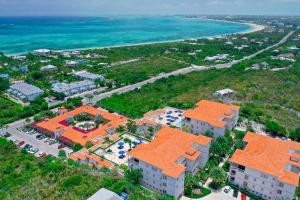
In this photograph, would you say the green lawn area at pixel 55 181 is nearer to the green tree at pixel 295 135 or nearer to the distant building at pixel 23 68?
the green tree at pixel 295 135

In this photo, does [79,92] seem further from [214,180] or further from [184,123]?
[214,180]

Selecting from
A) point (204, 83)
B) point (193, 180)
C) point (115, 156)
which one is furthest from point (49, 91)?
point (193, 180)

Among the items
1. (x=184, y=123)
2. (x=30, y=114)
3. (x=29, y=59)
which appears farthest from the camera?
(x=29, y=59)

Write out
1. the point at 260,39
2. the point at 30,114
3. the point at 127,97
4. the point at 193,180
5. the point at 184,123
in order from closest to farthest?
the point at 193,180 < the point at 184,123 < the point at 30,114 < the point at 127,97 < the point at 260,39

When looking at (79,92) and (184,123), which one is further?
(79,92)

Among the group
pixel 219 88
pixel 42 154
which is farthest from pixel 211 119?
pixel 219 88

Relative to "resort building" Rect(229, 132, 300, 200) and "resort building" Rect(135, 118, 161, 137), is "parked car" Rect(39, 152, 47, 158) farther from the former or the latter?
"resort building" Rect(229, 132, 300, 200)

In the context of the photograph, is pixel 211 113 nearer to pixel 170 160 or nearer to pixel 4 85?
pixel 170 160
